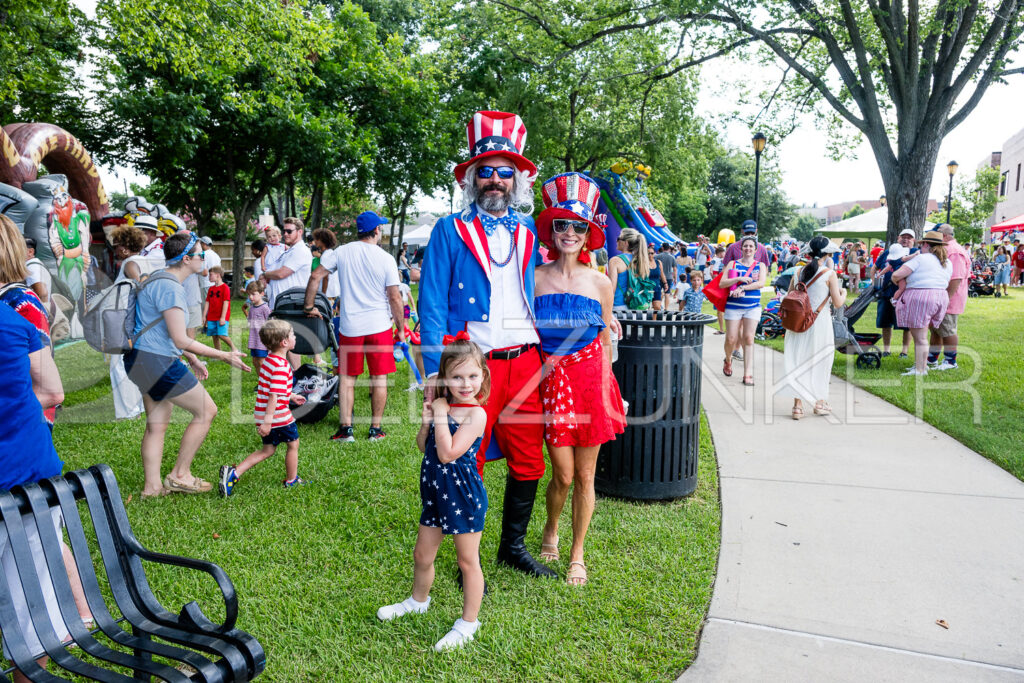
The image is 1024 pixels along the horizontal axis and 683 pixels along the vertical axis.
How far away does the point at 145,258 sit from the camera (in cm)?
654

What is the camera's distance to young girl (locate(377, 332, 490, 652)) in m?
2.79

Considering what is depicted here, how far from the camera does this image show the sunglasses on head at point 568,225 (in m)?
3.41

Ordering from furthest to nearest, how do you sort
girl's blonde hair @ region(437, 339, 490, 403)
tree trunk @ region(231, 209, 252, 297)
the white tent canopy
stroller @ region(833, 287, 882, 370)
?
the white tent canopy
tree trunk @ region(231, 209, 252, 297)
stroller @ region(833, 287, 882, 370)
girl's blonde hair @ region(437, 339, 490, 403)

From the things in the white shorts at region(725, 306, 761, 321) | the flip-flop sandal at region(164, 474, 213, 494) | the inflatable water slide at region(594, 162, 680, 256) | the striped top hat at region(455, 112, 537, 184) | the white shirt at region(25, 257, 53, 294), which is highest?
the inflatable water slide at region(594, 162, 680, 256)

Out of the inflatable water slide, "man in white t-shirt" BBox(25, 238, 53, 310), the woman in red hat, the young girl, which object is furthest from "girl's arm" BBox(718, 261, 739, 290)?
"man in white t-shirt" BBox(25, 238, 53, 310)

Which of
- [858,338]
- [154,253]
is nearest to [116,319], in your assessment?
[154,253]

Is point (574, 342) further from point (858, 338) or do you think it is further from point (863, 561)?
point (858, 338)

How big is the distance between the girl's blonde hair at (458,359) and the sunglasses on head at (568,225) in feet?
2.91

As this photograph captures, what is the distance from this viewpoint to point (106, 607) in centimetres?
221

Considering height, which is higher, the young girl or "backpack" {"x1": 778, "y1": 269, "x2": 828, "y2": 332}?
"backpack" {"x1": 778, "y1": 269, "x2": 828, "y2": 332}

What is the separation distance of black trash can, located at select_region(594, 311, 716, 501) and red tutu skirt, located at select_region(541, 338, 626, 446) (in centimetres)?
94

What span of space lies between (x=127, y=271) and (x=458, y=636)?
16.8ft

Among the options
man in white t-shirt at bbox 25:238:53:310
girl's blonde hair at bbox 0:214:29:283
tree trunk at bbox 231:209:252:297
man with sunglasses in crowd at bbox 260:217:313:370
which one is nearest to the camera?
girl's blonde hair at bbox 0:214:29:283

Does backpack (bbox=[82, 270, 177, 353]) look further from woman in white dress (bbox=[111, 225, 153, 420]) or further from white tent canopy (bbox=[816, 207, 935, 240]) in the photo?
white tent canopy (bbox=[816, 207, 935, 240])
